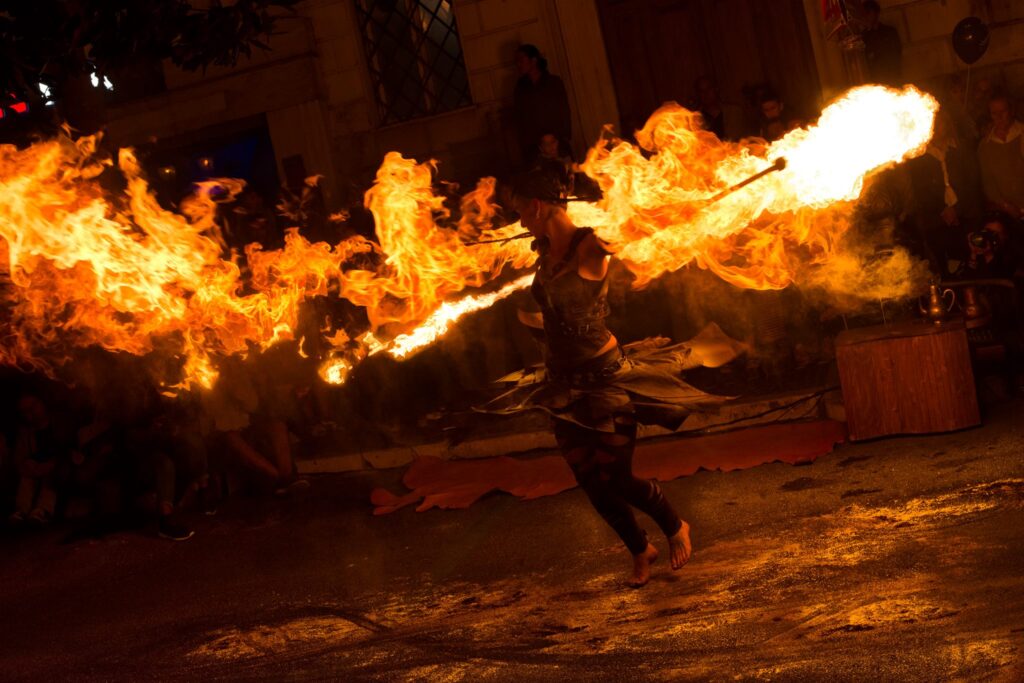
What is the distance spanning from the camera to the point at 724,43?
1207 cm

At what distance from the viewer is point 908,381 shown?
7609mm

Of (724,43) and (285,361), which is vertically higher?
(724,43)

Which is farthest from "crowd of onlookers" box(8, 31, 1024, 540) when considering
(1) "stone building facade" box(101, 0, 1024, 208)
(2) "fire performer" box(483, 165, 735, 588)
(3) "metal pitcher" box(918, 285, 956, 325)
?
(2) "fire performer" box(483, 165, 735, 588)

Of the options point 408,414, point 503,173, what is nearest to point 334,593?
point 408,414

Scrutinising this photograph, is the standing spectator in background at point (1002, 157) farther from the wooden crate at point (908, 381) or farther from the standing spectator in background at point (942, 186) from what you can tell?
the wooden crate at point (908, 381)

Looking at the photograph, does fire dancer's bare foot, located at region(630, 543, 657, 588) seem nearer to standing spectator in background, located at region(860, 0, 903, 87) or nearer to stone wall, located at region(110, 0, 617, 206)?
standing spectator in background, located at region(860, 0, 903, 87)

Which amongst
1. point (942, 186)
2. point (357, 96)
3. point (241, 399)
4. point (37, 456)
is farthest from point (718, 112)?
point (37, 456)

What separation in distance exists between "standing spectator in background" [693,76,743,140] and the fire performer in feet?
17.3

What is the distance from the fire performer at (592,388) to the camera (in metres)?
5.67

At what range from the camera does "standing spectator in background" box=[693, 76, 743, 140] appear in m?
10.8

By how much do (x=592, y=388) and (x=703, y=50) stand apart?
7.44 metres

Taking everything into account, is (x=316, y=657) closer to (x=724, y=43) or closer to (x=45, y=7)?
(x=45, y=7)

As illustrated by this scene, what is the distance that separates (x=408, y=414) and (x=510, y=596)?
4367 mm

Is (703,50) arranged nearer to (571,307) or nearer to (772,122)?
(772,122)
